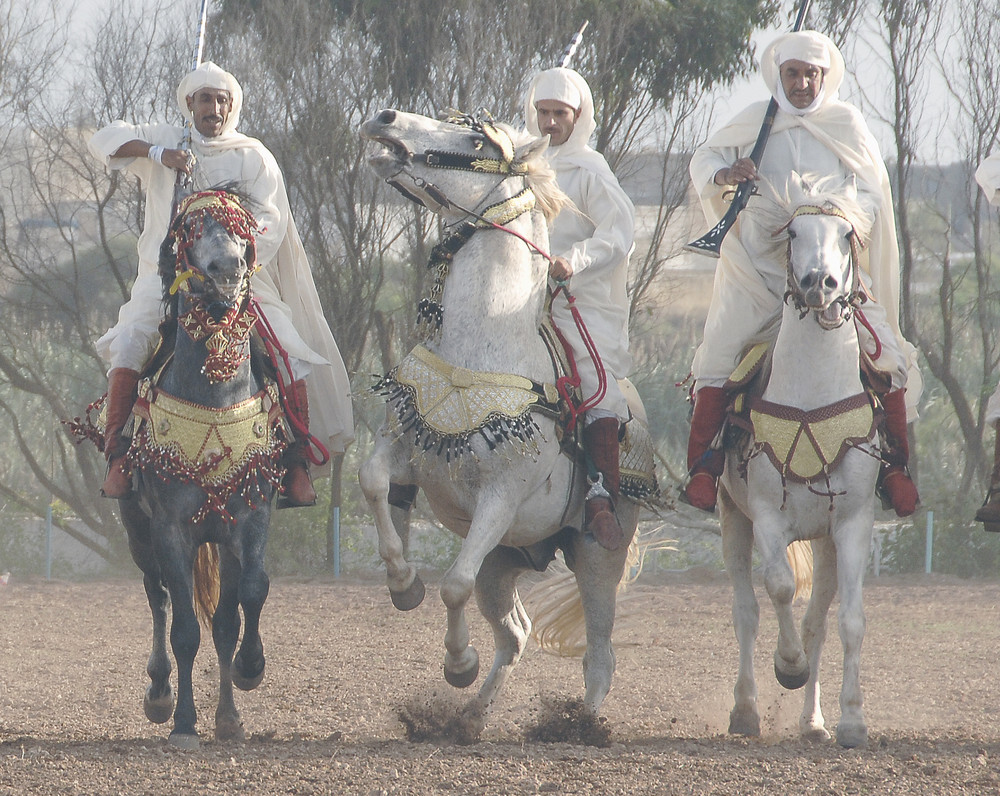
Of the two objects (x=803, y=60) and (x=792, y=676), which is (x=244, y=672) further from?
(x=803, y=60)

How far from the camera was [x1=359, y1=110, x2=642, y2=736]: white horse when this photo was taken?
5.89 meters

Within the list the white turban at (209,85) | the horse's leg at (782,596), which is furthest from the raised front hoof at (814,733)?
the white turban at (209,85)

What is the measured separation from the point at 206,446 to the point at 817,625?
3.14 meters

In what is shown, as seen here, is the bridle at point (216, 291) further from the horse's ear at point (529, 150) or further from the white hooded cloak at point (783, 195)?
the white hooded cloak at point (783, 195)

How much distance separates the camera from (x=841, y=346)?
6238mm

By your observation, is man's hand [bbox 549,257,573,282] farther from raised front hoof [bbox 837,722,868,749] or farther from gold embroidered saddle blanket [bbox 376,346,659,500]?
raised front hoof [bbox 837,722,868,749]

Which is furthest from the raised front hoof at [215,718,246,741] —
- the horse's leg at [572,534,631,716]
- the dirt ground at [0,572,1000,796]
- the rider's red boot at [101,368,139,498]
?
the horse's leg at [572,534,631,716]

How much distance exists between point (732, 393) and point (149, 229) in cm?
304

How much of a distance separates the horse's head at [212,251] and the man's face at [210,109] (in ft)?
3.79

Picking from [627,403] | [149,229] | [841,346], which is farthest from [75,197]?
[841,346]

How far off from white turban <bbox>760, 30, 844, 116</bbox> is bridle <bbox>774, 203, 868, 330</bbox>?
1.08 meters

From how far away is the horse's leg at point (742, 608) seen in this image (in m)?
6.98

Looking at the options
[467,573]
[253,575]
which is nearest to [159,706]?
[253,575]

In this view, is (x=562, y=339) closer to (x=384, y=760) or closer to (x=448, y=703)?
(x=448, y=703)
